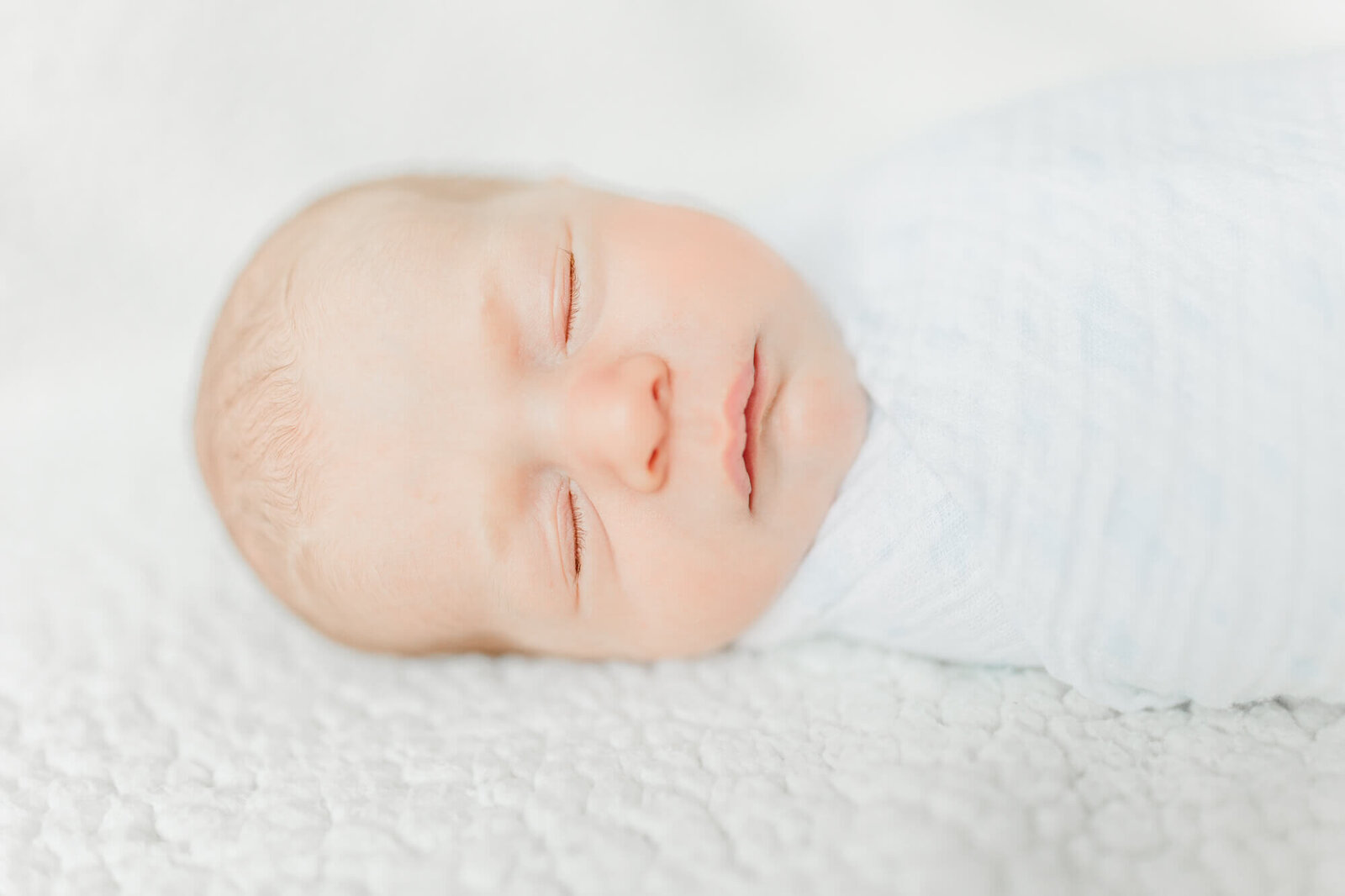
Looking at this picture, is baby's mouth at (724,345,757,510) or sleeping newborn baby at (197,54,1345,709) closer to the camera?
sleeping newborn baby at (197,54,1345,709)

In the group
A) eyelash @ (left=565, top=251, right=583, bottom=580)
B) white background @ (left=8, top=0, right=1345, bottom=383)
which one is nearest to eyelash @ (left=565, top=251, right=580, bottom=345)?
eyelash @ (left=565, top=251, right=583, bottom=580)

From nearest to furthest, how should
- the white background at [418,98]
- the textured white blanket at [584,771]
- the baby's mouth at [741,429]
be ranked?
the textured white blanket at [584,771] < the baby's mouth at [741,429] < the white background at [418,98]

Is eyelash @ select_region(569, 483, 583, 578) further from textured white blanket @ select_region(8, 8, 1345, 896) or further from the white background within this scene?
the white background

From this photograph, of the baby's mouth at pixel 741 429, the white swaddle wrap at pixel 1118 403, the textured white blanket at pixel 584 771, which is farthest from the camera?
the baby's mouth at pixel 741 429

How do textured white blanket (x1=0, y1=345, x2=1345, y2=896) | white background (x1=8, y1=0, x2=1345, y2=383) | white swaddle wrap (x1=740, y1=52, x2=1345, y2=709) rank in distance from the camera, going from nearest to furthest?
textured white blanket (x1=0, y1=345, x2=1345, y2=896), white swaddle wrap (x1=740, y1=52, x2=1345, y2=709), white background (x1=8, y1=0, x2=1345, y2=383)

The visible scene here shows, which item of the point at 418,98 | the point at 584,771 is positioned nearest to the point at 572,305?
the point at 584,771

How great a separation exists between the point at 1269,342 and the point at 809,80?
1.12 metres

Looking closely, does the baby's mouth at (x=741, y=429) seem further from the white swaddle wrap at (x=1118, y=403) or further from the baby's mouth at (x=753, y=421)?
the white swaddle wrap at (x=1118, y=403)

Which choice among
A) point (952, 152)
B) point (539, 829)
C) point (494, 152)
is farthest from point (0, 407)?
point (952, 152)

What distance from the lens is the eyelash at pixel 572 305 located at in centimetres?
109

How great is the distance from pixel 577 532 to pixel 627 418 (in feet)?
→ 0.53

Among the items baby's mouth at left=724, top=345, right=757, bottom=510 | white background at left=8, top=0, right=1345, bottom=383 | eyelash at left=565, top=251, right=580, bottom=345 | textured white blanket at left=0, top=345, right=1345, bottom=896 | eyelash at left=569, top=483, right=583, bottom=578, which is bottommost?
textured white blanket at left=0, top=345, right=1345, bottom=896

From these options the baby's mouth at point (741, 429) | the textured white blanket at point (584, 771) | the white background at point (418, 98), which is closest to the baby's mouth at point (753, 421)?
the baby's mouth at point (741, 429)

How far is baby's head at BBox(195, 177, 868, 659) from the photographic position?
105cm
